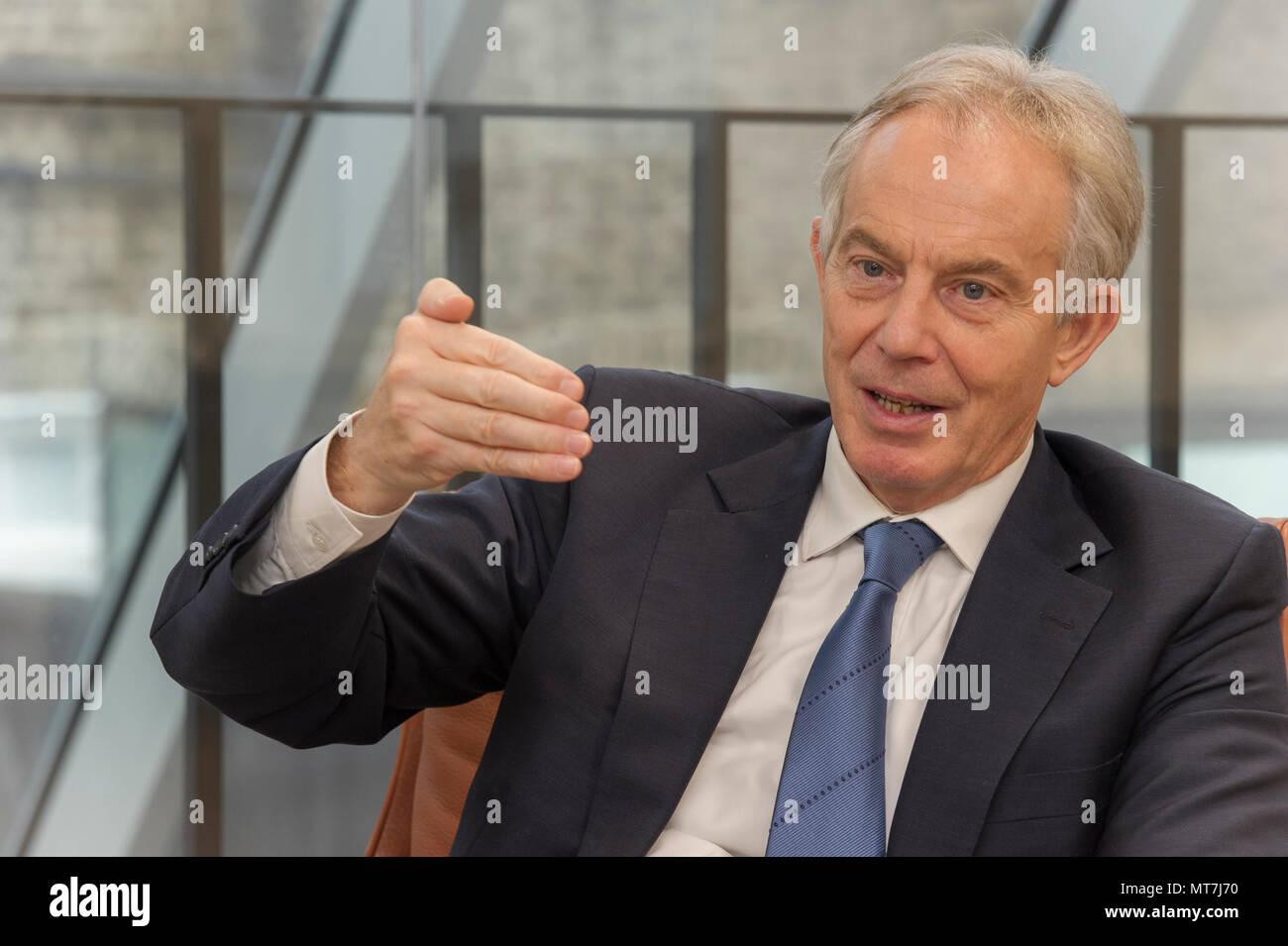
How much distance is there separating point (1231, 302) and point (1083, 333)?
1.88 m

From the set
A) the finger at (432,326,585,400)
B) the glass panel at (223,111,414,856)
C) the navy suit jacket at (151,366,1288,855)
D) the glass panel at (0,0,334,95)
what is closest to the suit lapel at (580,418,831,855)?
the navy suit jacket at (151,366,1288,855)

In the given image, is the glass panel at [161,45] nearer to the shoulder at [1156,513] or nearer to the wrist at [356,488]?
the wrist at [356,488]

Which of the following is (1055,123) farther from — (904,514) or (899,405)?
(904,514)

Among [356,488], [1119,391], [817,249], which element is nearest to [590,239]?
[1119,391]

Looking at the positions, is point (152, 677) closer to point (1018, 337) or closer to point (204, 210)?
point (204, 210)

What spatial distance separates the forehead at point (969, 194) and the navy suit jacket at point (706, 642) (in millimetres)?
241

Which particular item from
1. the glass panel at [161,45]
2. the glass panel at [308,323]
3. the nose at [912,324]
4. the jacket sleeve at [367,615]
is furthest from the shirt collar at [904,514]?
the glass panel at [161,45]

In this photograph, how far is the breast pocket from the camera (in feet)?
3.44

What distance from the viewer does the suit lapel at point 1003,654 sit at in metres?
1.05

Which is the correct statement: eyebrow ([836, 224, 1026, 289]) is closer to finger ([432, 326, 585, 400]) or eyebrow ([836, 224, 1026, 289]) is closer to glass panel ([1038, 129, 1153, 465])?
finger ([432, 326, 585, 400])

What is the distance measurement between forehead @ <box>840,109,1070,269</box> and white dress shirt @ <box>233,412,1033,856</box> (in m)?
0.24

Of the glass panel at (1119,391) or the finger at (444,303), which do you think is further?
the glass panel at (1119,391)

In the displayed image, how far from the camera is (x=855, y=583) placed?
4.02 feet
